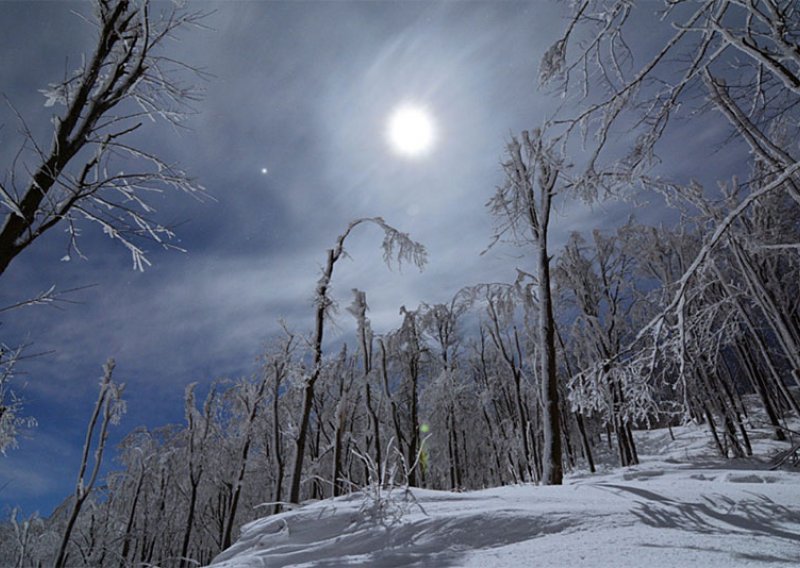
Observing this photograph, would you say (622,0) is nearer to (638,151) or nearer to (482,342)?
(638,151)

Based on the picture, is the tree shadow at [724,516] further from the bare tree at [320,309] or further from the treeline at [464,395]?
the bare tree at [320,309]

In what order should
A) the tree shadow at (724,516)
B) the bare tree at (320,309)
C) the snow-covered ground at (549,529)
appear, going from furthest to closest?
1. the bare tree at (320,309)
2. the tree shadow at (724,516)
3. the snow-covered ground at (549,529)

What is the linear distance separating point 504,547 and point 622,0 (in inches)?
160

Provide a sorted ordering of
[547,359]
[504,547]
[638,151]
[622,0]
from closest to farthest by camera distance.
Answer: [504,547]
[622,0]
[638,151]
[547,359]

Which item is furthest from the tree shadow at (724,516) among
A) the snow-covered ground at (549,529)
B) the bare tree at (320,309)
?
the bare tree at (320,309)

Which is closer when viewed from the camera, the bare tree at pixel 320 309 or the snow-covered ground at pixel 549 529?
the snow-covered ground at pixel 549 529

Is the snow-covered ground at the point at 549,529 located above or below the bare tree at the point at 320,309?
below

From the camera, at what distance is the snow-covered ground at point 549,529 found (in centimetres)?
198

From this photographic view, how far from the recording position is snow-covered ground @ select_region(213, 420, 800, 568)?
6.49 feet

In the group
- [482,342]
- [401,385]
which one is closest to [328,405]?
[401,385]

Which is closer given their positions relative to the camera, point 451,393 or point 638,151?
point 638,151

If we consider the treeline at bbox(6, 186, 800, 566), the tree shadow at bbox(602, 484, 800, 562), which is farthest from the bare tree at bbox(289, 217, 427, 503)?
the tree shadow at bbox(602, 484, 800, 562)

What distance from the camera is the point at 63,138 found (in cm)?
→ 276

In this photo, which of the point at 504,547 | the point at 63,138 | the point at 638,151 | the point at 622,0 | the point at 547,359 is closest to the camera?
the point at 504,547
